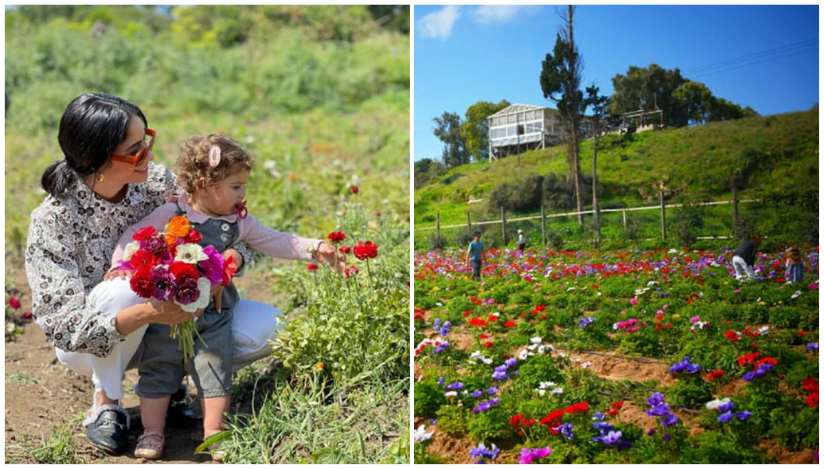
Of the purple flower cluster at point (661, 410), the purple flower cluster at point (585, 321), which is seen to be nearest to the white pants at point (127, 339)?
the purple flower cluster at point (585, 321)

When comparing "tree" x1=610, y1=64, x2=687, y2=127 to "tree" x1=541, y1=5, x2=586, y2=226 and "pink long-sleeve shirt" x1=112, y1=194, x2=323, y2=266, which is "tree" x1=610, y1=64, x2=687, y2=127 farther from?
"pink long-sleeve shirt" x1=112, y1=194, x2=323, y2=266

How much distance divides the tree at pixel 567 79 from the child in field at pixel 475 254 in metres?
0.44

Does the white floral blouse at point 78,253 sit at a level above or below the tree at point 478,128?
below

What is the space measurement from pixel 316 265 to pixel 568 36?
137 centimetres

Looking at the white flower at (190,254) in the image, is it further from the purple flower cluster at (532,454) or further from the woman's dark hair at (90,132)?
the purple flower cluster at (532,454)

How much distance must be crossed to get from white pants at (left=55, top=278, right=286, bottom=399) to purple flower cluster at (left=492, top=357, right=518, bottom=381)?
0.88 m

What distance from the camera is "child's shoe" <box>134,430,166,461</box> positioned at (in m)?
2.74

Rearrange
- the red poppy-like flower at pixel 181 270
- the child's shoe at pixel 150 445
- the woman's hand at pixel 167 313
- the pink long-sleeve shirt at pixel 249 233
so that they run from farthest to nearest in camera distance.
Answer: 1. the pink long-sleeve shirt at pixel 249 233
2. the child's shoe at pixel 150 445
3. the woman's hand at pixel 167 313
4. the red poppy-like flower at pixel 181 270

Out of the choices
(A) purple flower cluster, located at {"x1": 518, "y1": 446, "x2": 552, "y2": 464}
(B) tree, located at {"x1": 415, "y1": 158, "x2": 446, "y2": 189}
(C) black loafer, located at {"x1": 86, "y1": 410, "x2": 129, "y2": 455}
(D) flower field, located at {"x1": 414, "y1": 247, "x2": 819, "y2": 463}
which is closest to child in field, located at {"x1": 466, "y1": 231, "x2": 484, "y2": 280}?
(D) flower field, located at {"x1": 414, "y1": 247, "x2": 819, "y2": 463}

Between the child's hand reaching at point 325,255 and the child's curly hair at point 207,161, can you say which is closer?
the child's curly hair at point 207,161

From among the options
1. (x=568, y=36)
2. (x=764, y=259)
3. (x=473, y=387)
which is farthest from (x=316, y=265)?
(x=764, y=259)

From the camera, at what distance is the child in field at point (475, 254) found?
2.77 m

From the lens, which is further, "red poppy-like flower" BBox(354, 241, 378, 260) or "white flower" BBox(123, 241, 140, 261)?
"red poppy-like flower" BBox(354, 241, 378, 260)

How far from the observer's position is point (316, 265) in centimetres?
333
